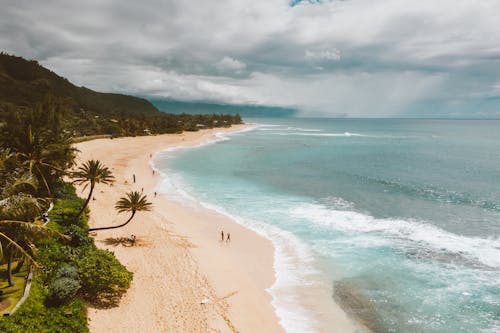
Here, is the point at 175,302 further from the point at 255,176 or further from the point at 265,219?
the point at 255,176

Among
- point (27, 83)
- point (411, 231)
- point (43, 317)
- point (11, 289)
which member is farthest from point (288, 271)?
point (27, 83)

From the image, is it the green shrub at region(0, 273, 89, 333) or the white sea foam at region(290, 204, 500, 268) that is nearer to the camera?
the green shrub at region(0, 273, 89, 333)

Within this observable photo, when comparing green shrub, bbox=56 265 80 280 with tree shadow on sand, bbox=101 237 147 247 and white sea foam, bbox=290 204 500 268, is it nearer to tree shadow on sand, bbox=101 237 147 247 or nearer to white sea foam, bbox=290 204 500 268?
tree shadow on sand, bbox=101 237 147 247

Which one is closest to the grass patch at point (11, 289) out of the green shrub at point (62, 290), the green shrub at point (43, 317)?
the green shrub at point (43, 317)

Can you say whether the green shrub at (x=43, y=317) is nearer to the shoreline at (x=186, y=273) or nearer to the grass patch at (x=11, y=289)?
Result: the grass patch at (x=11, y=289)

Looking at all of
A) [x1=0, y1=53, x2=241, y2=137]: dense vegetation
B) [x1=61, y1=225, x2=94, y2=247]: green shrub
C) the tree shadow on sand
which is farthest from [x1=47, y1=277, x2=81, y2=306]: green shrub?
[x1=0, y1=53, x2=241, y2=137]: dense vegetation
